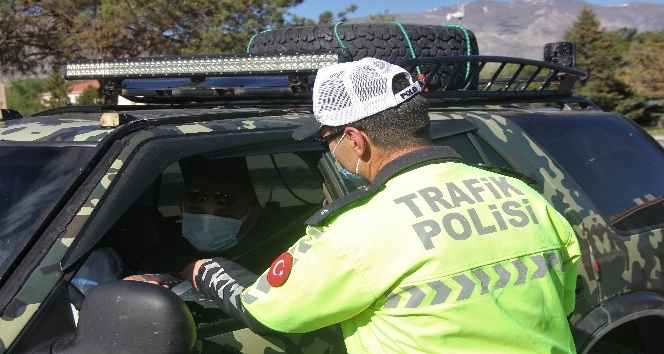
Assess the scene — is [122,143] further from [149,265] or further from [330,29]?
[330,29]

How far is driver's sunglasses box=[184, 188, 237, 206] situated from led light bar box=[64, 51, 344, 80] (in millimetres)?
467

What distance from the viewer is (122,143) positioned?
213 centimetres

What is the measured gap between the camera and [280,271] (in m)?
1.67

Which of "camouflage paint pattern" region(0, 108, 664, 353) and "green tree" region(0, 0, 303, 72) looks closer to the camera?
"camouflage paint pattern" region(0, 108, 664, 353)

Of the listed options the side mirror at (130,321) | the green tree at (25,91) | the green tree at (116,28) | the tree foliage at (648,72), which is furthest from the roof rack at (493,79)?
the green tree at (25,91)

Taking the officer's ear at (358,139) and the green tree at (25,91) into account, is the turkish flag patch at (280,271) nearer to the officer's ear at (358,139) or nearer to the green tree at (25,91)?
the officer's ear at (358,139)

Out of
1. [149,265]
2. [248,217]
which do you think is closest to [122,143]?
[149,265]

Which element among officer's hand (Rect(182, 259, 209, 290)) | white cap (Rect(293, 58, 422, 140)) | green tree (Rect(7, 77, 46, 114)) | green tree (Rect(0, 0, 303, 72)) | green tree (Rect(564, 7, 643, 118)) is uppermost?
white cap (Rect(293, 58, 422, 140))

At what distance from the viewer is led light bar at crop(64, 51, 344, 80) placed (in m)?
2.83

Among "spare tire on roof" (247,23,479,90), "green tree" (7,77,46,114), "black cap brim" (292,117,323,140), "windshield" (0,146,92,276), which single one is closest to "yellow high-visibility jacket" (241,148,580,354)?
"black cap brim" (292,117,323,140)

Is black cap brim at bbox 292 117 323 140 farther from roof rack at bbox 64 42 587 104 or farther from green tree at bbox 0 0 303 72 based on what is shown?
green tree at bbox 0 0 303 72

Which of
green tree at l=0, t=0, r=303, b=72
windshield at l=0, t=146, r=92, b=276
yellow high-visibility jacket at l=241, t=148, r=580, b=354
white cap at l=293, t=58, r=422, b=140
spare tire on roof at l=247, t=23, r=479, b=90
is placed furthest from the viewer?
green tree at l=0, t=0, r=303, b=72

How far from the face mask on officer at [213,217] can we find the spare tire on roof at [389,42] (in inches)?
37.3

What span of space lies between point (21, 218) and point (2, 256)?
0.15 meters
